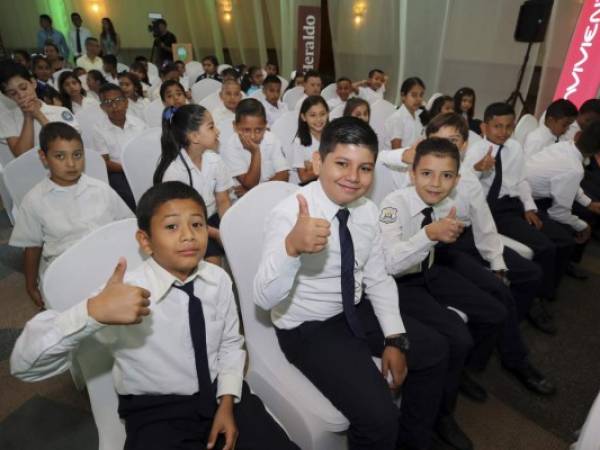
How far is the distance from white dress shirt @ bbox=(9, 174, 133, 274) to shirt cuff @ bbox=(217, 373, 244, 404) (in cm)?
95

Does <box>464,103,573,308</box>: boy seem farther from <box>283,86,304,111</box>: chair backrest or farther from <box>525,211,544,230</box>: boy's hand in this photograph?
<box>283,86,304,111</box>: chair backrest

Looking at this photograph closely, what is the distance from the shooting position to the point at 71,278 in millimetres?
963

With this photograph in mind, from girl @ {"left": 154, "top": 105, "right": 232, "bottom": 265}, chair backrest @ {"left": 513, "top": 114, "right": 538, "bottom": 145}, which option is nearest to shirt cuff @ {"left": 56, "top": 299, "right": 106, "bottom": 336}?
girl @ {"left": 154, "top": 105, "right": 232, "bottom": 265}

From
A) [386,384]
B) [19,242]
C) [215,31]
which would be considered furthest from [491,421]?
[215,31]

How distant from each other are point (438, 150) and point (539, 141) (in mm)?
1623

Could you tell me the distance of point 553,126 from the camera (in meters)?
2.60

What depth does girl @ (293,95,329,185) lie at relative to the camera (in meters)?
2.41

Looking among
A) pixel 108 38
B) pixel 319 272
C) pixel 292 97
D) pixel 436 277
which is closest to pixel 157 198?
pixel 319 272

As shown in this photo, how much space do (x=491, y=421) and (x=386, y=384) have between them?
29.5 inches

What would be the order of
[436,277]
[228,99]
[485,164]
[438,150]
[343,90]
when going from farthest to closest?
[343,90]
[228,99]
[485,164]
[436,277]
[438,150]

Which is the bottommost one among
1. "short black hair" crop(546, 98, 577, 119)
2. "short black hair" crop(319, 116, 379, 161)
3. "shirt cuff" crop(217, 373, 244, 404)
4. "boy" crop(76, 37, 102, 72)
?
"shirt cuff" crop(217, 373, 244, 404)

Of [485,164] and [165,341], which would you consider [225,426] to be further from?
[485,164]

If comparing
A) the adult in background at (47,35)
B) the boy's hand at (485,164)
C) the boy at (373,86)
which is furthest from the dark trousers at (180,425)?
the adult in background at (47,35)

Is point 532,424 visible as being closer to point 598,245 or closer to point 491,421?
point 491,421
